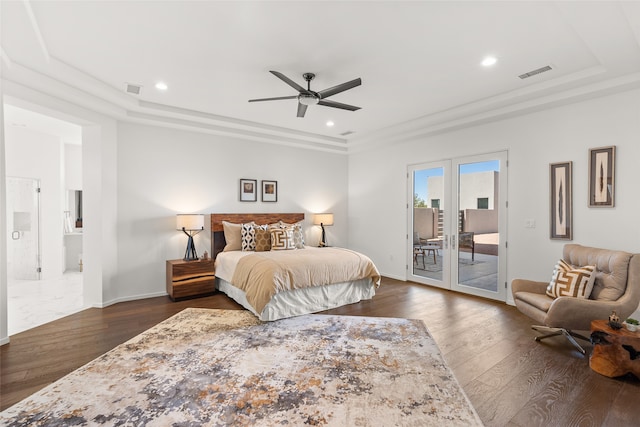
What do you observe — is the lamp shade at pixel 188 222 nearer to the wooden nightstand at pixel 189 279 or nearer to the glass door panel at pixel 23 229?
the wooden nightstand at pixel 189 279

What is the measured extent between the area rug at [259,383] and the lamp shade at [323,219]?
322cm

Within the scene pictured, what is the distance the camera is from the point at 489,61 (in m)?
3.13

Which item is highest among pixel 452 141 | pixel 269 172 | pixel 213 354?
pixel 452 141

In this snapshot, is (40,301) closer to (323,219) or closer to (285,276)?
(285,276)

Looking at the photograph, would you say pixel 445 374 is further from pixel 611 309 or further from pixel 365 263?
pixel 365 263

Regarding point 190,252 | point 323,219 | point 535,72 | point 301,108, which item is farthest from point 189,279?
point 535,72

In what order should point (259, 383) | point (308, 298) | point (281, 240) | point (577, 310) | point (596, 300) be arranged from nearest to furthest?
point (259, 383)
point (577, 310)
point (596, 300)
point (308, 298)
point (281, 240)

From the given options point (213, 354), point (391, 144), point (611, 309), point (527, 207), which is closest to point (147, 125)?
point (213, 354)

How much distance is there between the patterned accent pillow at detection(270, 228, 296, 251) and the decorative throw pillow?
567 millimetres

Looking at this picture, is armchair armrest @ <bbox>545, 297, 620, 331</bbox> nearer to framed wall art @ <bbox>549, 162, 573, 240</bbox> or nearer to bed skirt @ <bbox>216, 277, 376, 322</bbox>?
framed wall art @ <bbox>549, 162, 573, 240</bbox>

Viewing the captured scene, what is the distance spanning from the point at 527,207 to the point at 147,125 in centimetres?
582

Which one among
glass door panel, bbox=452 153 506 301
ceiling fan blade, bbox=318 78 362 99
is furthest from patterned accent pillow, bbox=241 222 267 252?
glass door panel, bbox=452 153 506 301

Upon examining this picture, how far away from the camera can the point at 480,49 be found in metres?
2.90

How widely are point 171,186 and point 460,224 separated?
4844 mm
